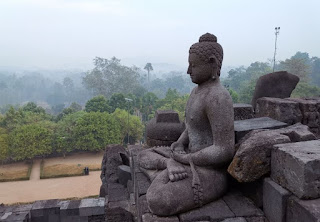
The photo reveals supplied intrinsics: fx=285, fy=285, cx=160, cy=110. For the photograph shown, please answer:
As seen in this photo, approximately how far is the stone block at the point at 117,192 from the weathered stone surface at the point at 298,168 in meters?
4.20

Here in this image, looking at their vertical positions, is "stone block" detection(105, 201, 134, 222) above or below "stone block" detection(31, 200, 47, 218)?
above

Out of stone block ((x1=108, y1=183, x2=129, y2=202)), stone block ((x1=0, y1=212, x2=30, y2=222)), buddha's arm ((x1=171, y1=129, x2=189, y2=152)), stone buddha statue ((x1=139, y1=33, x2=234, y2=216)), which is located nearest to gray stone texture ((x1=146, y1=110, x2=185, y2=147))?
stone block ((x1=108, y1=183, x2=129, y2=202))

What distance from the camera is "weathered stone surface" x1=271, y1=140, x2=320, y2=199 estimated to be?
2611 mm

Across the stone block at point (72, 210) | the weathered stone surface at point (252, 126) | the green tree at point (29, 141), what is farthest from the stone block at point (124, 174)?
the green tree at point (29, 141)

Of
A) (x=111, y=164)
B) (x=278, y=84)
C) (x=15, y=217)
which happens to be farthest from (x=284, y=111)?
(x=15, y=217)

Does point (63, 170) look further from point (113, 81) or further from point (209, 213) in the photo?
point (113, 81)

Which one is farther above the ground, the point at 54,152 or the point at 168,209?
the point at 168,209

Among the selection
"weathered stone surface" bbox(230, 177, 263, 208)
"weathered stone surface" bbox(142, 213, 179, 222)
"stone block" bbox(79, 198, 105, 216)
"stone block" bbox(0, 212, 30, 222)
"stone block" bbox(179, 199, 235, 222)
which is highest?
"weathered stone surface" bbox(230, 177, 263, 208)

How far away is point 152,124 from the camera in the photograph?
265 inches

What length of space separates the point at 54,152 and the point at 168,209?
27357 millimetres

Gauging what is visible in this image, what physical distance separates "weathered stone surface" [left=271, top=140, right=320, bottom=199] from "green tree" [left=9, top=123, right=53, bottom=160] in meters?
24.8

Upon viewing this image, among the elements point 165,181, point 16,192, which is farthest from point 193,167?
point 16,192

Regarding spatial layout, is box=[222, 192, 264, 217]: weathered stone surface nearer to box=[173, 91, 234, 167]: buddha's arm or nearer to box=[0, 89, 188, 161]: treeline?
box=[173, 91, 234, 167]: buddha's arm

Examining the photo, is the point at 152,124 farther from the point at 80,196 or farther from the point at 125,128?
the point at 125,128
